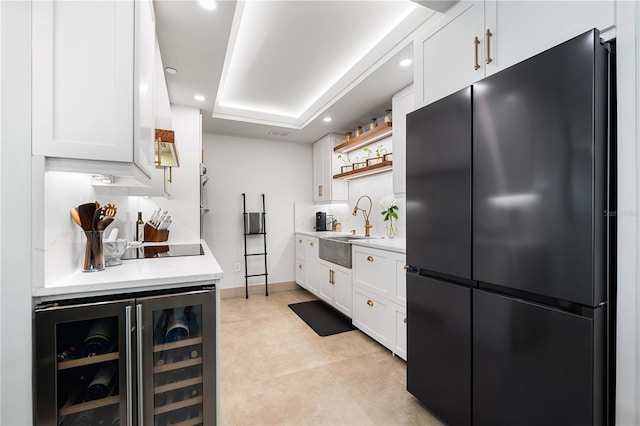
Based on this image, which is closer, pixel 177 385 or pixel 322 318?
pixel 177 385

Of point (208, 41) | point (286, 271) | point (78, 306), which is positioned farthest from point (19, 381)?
point (286, 271)

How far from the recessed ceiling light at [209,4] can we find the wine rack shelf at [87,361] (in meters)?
1.90

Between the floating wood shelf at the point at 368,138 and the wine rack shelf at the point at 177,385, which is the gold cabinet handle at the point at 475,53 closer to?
the floating wood shelf at the point at 368,138

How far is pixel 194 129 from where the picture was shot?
3238 millimetres

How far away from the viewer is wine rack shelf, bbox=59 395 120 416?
114 cm

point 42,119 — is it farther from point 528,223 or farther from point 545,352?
point 545,352

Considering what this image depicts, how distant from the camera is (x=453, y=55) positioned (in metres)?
1.67

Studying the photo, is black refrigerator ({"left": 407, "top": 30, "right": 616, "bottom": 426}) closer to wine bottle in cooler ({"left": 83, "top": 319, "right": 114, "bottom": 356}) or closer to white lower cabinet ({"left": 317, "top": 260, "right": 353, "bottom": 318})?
white lower cabinet ({"left": 317, "top": 260, "right": 353, "bottom": 318})

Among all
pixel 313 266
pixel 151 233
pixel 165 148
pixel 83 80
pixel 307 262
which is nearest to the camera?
pixel 83 80

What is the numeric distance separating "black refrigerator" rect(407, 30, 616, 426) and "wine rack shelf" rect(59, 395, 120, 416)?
1564mm

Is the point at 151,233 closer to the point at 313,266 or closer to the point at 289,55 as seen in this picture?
the point at 313,266

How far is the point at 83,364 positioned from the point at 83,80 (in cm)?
114

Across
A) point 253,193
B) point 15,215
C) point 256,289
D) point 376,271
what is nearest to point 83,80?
point 15,215

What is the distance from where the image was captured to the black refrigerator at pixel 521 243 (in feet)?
3.24
